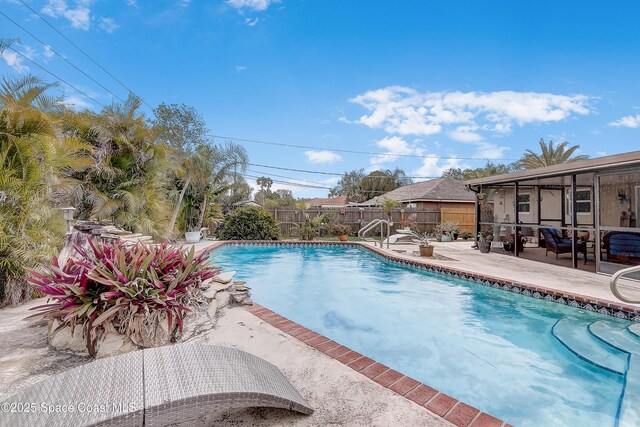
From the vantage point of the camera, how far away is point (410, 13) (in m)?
13.7

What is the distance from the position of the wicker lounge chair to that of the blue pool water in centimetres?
250

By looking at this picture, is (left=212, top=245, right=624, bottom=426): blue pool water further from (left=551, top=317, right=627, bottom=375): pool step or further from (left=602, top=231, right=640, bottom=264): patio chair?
(left=602, top=231, right=640, bottom=264): patio chair

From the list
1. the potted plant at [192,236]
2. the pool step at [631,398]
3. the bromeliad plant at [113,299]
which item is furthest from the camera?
the potted plant at [192,236]

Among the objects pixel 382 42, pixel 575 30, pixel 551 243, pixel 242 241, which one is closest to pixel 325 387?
pixel 551 243

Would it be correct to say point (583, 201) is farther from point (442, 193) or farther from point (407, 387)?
point (407, 387)

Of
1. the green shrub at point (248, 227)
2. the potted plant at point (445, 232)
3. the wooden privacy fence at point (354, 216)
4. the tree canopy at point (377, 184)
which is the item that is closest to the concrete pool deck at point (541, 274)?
the potted plant at point (445, 232)

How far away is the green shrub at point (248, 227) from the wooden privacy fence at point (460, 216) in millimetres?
10780

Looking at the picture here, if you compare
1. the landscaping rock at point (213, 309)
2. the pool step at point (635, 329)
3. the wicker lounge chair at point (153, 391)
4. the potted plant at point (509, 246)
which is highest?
the potted plant at point (509, 246)

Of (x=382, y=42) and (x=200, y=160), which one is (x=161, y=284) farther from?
(x=382, y=42)

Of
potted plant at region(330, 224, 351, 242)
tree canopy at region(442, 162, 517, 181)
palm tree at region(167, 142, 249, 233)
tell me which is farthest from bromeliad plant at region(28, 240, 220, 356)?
tree canopy at region(442, 162, 517, 181)

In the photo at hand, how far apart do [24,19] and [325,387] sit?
59.6ft

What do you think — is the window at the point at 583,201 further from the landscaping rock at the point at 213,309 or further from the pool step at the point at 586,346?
the landscaping rock at the point at 213,309

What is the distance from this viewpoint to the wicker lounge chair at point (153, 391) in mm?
1647

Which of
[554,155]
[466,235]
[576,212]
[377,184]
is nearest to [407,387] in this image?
[576,212]
